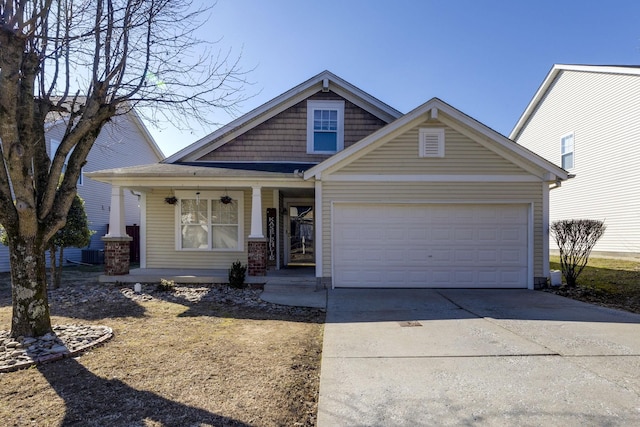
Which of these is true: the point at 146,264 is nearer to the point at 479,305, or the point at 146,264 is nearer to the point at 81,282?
the point at 81,282

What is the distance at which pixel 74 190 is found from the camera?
5.44 m

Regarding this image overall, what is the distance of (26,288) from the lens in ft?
16.3

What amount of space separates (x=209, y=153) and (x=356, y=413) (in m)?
10.1

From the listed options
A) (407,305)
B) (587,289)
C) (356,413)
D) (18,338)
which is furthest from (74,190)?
(587,289)

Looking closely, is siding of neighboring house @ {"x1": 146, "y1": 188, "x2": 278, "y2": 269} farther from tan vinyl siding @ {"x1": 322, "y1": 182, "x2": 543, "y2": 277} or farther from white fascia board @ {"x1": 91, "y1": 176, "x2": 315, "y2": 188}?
tan vinyl siding @ {"x1": 322, "y1": 182, "x2": 543, "y2": 277}

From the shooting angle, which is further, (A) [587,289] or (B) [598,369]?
(A) [587,289]

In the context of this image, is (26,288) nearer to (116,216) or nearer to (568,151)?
(116,216)

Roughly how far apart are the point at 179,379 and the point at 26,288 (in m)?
2.73

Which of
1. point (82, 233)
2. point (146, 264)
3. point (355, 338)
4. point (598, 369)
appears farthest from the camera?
point (146, 264)

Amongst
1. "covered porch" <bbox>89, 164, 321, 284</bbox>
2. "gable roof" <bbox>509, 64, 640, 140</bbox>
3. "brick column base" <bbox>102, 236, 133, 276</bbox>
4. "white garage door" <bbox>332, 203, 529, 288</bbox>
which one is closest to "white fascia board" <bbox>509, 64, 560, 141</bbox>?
"gable roof" <bbox>509, 64, 640, 140</bbox>

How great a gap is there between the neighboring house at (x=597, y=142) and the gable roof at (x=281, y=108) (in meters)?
9.43

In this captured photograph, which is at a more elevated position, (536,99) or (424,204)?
(536,99)

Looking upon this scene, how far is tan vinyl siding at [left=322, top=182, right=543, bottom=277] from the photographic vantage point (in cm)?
947

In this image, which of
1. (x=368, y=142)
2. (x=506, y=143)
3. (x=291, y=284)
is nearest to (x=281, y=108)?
(x=368, y=142)
